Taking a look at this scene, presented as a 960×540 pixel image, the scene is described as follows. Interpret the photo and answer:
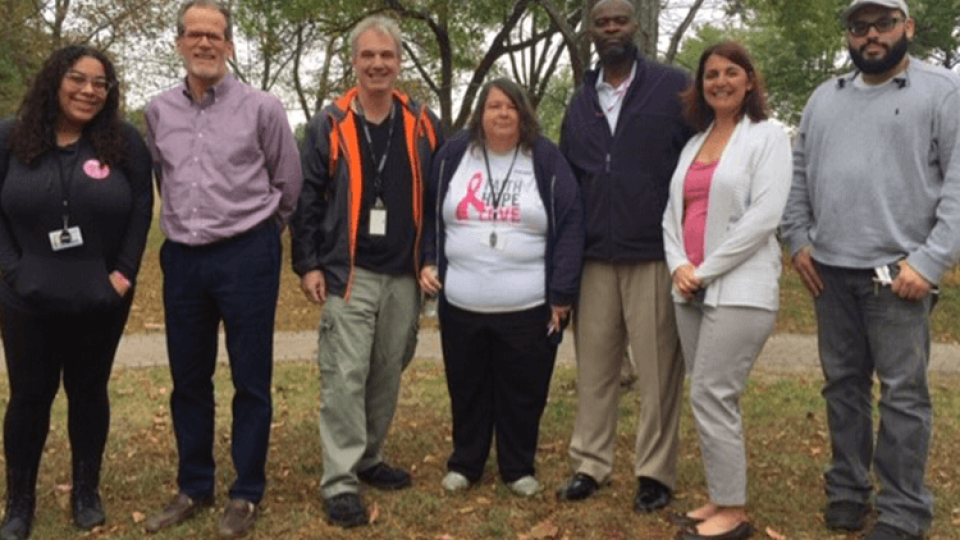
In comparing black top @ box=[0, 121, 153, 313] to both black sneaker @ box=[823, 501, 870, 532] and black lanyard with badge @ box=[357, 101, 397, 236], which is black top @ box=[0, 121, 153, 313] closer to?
black lanyard with badge @ box=[357, 101, 397, 236]

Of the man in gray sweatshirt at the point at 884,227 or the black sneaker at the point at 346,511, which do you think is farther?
the black sneaker at the point at 346,511

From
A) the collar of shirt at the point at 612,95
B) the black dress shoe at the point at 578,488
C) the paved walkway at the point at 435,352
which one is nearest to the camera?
the collar of shirt at the point at 612,95

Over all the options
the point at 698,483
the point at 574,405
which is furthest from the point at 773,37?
the point at 698,483

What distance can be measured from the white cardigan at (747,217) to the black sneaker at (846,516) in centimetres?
116

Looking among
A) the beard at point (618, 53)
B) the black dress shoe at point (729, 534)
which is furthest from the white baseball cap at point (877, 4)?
the black dress shoe at point (729, 534)

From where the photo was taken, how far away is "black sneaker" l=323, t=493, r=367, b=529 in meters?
4.80

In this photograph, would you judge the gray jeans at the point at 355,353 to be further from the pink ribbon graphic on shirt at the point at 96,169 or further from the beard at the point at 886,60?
the beard at the point at 886,60

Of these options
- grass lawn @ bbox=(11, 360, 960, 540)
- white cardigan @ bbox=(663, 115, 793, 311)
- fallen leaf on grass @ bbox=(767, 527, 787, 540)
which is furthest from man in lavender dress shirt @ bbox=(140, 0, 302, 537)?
fallen leaf on grass @ bbox=(767, 527, 787, 540)

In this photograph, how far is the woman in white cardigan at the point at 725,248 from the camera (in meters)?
4.32

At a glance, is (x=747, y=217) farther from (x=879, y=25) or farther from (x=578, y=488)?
(x=578, y=488)

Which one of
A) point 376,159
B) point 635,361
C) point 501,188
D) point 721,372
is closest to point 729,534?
point 721,372

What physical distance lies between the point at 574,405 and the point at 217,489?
3.12 m

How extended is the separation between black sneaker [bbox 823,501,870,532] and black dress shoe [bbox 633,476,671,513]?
783mm

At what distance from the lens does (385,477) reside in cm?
538
